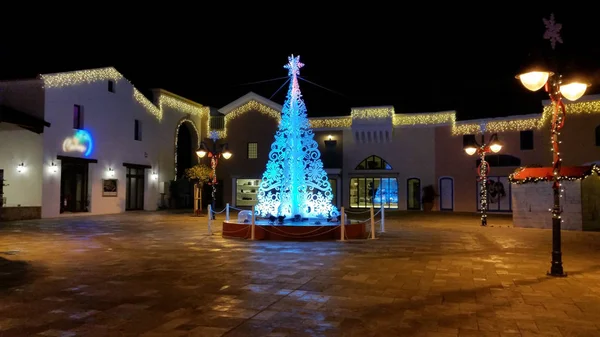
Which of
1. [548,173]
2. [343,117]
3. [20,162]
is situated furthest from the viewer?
[343,117]

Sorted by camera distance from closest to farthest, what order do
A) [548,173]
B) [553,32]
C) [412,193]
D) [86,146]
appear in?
1. [553,32]
2. [548,173]
3. [86,146]
4. [412,193]

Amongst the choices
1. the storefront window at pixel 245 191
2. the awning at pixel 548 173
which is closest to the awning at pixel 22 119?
the storefront window at pixel 245 191

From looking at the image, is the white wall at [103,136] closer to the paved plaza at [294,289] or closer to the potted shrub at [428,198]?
the paved plaza at [294,289]

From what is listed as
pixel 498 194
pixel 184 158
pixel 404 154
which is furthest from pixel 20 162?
pixel 498 194

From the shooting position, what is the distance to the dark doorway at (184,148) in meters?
37.0

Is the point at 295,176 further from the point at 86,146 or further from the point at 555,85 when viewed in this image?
the point at 86,146

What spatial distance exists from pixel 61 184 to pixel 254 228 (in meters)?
16.2

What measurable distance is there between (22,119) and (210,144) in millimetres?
16076

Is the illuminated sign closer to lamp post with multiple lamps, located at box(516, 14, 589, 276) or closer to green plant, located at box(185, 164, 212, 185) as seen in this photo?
green plant, located at box(185, 164, 212, 185)

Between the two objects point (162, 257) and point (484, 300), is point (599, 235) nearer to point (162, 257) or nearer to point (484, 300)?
point (484, 300)

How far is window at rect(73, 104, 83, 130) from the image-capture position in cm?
2590

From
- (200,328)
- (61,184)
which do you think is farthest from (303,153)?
(61,184)

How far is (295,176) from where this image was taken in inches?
646

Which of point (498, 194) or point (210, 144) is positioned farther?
point (210, 144)
